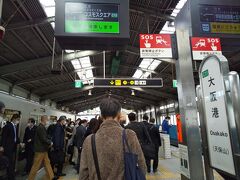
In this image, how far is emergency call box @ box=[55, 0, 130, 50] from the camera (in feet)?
9.34

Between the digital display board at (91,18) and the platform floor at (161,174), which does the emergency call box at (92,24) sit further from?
the platform floor at (161,174)

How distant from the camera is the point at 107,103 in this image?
1.58 meters

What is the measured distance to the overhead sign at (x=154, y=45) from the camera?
200 inches

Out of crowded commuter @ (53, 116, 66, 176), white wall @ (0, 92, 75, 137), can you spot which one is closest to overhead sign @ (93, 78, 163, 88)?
white wall @ (0, 92, 75, 137)

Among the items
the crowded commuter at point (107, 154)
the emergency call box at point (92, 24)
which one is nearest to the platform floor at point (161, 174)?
the emergency call box at point (92, 24)

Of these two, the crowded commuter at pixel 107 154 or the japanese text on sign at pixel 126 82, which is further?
the japanese text on sign at pixel 126 82

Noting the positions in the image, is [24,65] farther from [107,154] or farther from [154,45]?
[107,154]

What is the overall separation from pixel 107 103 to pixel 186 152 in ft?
3.87

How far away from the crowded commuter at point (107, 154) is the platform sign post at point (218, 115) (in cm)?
57

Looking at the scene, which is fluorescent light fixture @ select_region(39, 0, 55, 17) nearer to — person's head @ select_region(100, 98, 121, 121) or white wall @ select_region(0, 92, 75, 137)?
white wall @ select_region(0, 92, 75, 137)

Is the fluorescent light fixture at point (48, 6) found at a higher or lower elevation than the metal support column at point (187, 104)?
higher

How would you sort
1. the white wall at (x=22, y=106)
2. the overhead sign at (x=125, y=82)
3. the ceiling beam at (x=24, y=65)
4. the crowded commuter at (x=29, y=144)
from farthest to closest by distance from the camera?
1. the ceiling beam at (x=24, y=65)
2. the overhead sign at (x=125, y=82)
3. the crowded commuter at (x=29, y=144)
4. the white wall at (x=22, y=106)

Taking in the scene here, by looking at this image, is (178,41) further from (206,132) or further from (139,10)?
(139,10)

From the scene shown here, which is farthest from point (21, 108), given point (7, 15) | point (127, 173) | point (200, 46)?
point (127, 173)
